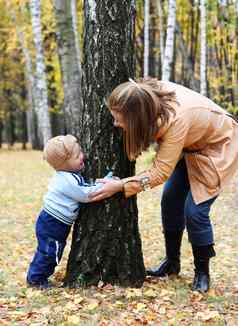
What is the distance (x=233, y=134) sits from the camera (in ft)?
14.5

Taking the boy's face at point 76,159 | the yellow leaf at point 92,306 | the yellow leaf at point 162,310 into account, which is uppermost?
the boy's face at point 76,159

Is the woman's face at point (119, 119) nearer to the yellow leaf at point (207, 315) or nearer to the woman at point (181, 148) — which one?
the woman at point (181, 148)

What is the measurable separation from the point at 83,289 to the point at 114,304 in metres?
0.43

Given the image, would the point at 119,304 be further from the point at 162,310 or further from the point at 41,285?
the point at 41,285

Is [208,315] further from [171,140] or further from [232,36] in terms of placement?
[232,36]

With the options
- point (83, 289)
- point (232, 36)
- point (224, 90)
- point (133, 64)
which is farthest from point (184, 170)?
point (232, 36)

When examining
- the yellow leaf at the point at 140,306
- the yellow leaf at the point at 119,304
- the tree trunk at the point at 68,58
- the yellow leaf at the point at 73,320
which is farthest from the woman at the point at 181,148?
the tree trunk at the point at 68,58

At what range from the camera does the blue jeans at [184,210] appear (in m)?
4.35

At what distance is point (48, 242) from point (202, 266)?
1.33 meters

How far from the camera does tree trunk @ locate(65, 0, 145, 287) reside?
432 cm

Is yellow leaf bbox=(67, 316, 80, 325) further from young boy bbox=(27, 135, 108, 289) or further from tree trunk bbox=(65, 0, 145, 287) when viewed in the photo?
young boy bbox=(27, 135, 108, 289)

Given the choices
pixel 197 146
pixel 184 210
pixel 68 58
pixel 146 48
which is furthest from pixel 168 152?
pixel 146 48

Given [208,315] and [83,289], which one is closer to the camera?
[208,315]

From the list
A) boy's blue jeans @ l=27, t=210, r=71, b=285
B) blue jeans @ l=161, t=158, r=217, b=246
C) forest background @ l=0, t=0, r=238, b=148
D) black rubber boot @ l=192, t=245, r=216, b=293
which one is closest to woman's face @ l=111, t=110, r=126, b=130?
blue jeans @ l=161, t=158, r=217, b=246
